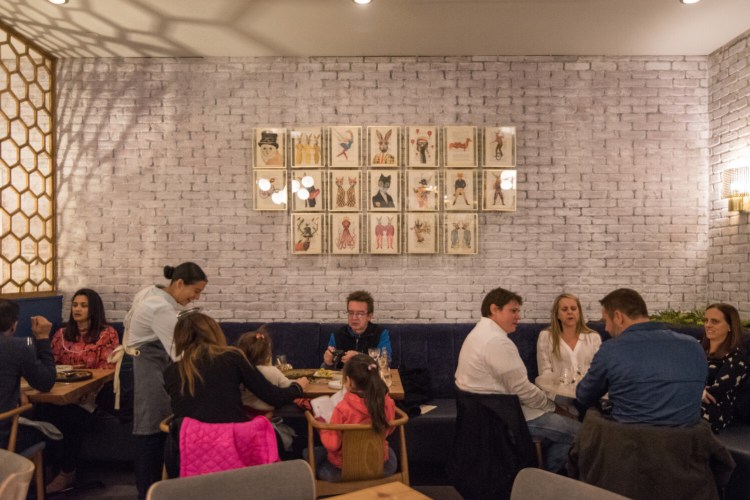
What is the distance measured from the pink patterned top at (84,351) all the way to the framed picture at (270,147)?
2.09m

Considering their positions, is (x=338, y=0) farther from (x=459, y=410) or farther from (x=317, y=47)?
(x=459, y=410)

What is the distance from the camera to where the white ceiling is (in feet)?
14.8

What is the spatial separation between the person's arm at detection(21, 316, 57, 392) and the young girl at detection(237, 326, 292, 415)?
115 cm

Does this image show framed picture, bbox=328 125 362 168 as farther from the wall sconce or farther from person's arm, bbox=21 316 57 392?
the wall sconce

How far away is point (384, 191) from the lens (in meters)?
5.51

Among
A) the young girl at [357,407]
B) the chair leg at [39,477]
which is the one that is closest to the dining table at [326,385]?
the young girl at [357,407]

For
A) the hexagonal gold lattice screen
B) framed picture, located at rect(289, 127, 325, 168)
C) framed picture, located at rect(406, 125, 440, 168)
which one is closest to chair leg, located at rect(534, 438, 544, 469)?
framed picture, located at rect(406, 125, 440, 168)

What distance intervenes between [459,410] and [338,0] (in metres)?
3.17

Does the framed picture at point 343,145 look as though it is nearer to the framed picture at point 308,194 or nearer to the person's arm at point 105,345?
the framed picture at point 308,194

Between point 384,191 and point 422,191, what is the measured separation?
0.37 m

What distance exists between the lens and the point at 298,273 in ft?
18.2

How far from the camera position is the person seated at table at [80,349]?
4234 millimetres

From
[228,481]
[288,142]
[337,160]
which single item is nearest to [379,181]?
[337,160]

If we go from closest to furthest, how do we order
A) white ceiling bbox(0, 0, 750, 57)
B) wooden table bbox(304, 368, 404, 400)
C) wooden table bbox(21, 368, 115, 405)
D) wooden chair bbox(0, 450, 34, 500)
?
wooden chair bbox(0, 450, 34, 500) → wooden table bbox(21, 368, 115, 405) → wooden table bbox(304, 368, 404, 400) → white ceiling bbox(0, 0, 750, 57)
